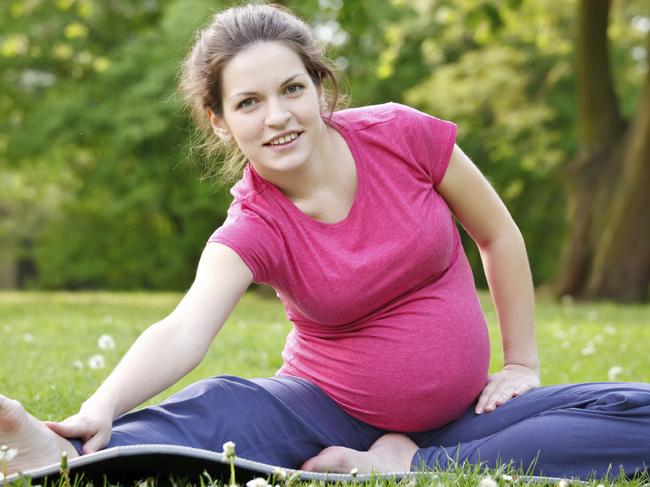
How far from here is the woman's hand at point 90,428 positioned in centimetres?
244

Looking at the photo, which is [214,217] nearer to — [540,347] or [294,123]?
[540,347]

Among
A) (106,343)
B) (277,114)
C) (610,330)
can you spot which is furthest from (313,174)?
(610,330)

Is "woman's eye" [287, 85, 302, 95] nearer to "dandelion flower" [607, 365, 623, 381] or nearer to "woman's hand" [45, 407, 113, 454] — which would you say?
"woman's hand" [45, 407, 113, 454]

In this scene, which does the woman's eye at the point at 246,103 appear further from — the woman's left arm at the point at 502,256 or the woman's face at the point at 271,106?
the woman's left arm at the point at 502,256

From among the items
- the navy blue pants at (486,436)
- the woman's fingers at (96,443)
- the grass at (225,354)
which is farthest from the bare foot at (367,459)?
the woman's fingers at (96,443)

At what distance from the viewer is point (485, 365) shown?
3203 mm

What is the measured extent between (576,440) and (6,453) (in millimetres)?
1614

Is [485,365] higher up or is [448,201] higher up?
[448,201]

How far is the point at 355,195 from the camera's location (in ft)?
10.3

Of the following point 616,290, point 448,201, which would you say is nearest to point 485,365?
point 448,201

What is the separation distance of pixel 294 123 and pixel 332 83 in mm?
423

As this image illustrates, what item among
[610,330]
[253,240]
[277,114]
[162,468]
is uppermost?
[277,114]

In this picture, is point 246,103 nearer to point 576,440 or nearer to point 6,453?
point 6,453

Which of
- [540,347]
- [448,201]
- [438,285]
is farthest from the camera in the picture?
[540,347]
